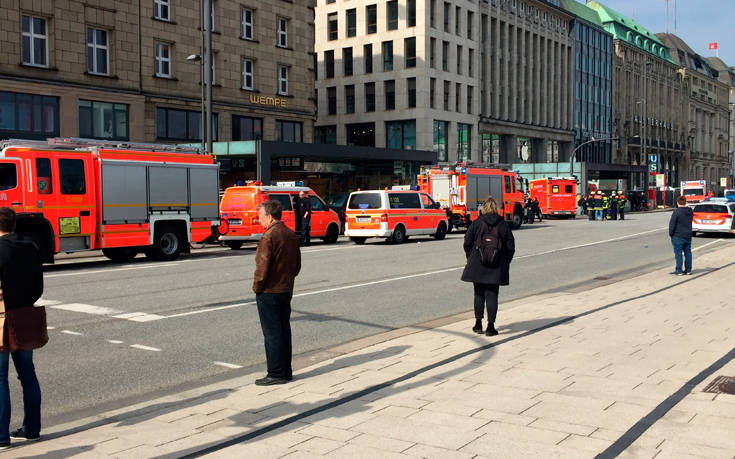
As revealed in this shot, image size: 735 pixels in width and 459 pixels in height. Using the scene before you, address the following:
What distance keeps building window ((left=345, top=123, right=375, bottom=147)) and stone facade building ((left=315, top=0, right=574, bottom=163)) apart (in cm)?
8

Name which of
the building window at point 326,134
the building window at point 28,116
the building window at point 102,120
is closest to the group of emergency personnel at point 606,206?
the building window at point 326,134

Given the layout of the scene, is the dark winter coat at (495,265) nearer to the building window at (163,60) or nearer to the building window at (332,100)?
the building window at (163,60)

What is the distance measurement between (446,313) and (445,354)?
10.7 ft

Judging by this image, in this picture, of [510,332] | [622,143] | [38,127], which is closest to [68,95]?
[38,127]

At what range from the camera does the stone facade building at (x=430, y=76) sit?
56.6 metres

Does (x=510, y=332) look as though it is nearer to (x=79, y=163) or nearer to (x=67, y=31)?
(x=79, y=163)

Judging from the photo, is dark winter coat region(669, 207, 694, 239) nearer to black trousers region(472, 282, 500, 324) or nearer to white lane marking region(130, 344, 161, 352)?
black trousers region(472, 282, 500, 324)

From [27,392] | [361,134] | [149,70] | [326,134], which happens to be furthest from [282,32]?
[27,392]

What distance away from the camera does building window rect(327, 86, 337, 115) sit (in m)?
61.7

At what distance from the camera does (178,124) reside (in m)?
35.9

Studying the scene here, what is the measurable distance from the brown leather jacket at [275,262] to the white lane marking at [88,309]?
4799mm

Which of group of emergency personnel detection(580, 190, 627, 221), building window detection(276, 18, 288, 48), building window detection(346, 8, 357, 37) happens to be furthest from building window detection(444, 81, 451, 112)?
building window detection(276, 18, 288, 48)

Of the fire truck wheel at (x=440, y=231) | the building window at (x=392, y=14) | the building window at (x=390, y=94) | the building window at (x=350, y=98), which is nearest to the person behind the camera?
the fire truck wheel at (x=440, y=231)

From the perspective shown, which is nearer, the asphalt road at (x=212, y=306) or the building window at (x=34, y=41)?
the asphalt road at (x=212, y=306)
